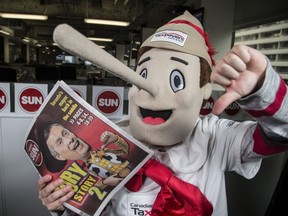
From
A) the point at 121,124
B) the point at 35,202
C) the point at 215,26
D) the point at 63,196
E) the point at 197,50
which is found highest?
the point at 215,26

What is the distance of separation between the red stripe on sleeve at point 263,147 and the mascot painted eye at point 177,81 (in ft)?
0.72

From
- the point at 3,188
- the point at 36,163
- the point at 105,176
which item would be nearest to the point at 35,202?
the point at 3,188

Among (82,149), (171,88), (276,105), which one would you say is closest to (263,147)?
(276,105)

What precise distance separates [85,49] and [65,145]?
1.14 ft

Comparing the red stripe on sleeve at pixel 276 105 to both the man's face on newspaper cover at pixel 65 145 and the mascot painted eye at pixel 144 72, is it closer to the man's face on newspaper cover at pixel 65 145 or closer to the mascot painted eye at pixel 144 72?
the mascot painted eye at pixel 144 72

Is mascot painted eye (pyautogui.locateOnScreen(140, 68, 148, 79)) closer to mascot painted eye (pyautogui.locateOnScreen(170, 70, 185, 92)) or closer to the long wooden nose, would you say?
mascot painted eye (pyautogui.locateOnScreen(170, 70, 185, 92))

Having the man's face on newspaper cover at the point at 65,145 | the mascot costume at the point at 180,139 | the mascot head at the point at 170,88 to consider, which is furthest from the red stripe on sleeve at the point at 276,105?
the man's face on newspaper cover at the point at 65,145

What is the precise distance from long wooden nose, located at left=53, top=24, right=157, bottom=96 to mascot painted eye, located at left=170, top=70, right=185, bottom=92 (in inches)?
7.8

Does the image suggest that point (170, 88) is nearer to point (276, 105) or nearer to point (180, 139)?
point (180, 139)

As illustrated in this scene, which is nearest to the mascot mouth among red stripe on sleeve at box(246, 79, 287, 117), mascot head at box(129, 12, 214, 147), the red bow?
mascot head at box(129, 12, 214, 147)

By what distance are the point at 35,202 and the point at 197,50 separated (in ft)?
5.10

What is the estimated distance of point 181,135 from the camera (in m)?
0.76

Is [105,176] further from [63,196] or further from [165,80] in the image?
[165,80]

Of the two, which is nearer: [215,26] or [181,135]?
[181,135]
